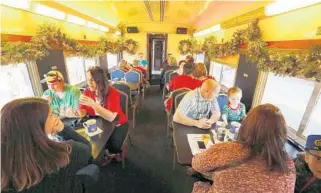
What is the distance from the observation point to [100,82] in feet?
6.20

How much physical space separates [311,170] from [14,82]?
283 centimetres

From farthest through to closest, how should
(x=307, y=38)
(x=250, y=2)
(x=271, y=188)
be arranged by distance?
1. (x=250, y=2)
2. (x=307, y=38)
3. (x=271, y=188)

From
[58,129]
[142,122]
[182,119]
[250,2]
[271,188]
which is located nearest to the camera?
[271,188]

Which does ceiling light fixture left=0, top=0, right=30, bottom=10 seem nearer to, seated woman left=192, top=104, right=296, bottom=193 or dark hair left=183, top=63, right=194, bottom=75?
seated woman left=192, top=104, right=296, bottom=193

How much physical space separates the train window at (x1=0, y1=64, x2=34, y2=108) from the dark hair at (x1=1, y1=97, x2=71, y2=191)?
1.06 meters

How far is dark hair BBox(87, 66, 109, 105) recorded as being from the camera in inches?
74.1

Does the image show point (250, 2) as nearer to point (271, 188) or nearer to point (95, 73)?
point (95, 73)

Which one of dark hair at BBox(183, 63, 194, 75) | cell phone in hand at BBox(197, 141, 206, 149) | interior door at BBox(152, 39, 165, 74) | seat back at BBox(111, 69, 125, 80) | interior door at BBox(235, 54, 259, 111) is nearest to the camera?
cell phone in hand at BBox(197, 141, 206, 149)

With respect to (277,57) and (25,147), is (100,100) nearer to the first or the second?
(25,147)

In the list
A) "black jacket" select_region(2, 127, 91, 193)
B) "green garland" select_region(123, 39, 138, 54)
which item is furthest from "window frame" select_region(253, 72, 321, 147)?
"green garland" select_region(123, 39, 138, 54)

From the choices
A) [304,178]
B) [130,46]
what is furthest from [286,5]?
[130,46]

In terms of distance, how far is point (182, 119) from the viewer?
184cm

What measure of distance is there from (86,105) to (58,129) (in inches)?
26.4

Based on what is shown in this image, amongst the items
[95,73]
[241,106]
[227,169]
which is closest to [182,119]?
[241,106]
